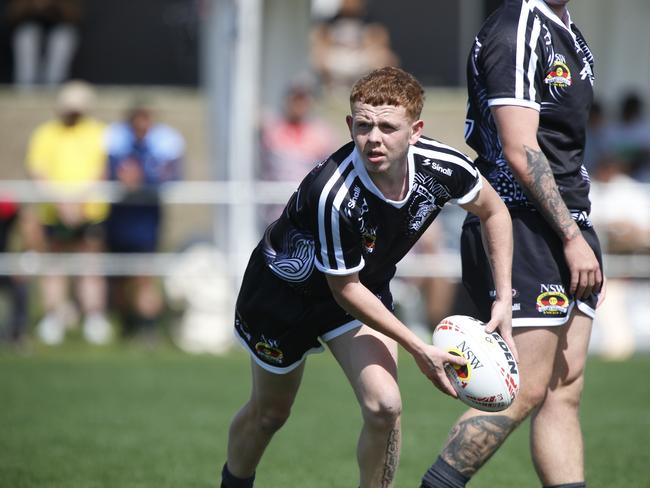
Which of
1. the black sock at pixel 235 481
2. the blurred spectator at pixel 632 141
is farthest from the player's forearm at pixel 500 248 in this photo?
the blurred spectator at pixel 632 141

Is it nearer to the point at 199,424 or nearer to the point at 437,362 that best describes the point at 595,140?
the point at 199,424

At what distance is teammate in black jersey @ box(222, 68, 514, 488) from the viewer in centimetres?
423

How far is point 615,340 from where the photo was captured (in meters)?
11.1

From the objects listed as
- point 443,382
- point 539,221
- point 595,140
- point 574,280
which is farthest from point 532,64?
point 595,140

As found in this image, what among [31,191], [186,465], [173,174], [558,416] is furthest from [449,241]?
[558,416]

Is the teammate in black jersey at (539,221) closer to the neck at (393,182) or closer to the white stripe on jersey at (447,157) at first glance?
the white stripe on jersey at (447,157)

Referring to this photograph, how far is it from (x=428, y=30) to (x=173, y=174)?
7112mm

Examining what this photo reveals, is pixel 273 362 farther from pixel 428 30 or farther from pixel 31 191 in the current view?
pixel 428 30

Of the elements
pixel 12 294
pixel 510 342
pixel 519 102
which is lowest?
pixel 12 294

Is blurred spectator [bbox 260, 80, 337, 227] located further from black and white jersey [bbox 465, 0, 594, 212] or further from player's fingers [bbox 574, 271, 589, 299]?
player's fingers [bbox 574, 271, 589, 299]

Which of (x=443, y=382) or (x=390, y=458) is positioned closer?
(x=443, y=382)

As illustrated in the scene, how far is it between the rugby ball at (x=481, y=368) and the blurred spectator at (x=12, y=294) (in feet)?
23.4

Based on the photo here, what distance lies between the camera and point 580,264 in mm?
4504

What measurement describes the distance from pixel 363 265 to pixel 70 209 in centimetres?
705
